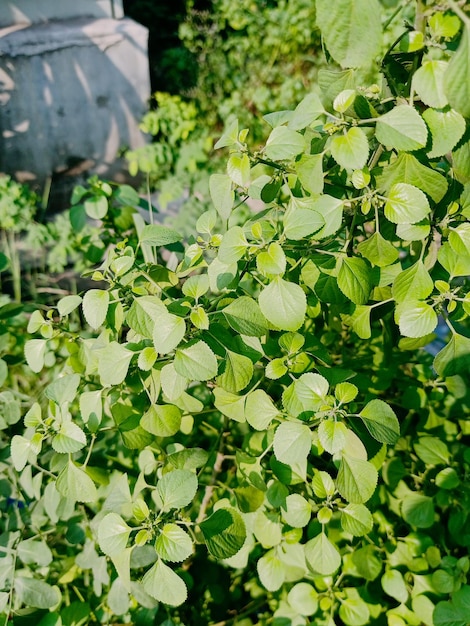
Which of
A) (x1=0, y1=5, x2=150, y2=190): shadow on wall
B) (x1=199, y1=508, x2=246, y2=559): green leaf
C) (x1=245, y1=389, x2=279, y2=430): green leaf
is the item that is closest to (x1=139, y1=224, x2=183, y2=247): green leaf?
(x1=245, y1=389, x2=279, y2=430): green leaf

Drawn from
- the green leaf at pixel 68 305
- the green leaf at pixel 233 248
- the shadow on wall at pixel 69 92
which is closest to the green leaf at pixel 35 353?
the green leaf at pixel 68 305

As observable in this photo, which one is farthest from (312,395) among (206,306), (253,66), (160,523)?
(253,66)

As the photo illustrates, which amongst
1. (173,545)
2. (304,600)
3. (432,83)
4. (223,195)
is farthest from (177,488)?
(432,83)

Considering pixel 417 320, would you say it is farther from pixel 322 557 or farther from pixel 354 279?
pixel 322 557

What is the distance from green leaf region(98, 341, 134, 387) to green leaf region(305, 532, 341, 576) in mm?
551

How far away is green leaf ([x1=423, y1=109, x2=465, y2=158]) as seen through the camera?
30.4 inches

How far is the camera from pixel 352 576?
5.23ft

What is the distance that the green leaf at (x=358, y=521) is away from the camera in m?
1.04

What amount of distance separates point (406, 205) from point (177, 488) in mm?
641

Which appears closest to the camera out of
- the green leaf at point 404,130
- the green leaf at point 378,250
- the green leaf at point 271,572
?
the green leaf at point 404,130

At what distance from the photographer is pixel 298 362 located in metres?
1.05

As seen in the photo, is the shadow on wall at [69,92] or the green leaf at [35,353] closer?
the green leaf at [35,353]

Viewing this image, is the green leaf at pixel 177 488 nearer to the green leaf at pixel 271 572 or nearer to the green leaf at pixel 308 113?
the green leaf at pixel 271 572

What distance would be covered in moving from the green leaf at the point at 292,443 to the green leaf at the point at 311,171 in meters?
0.42
